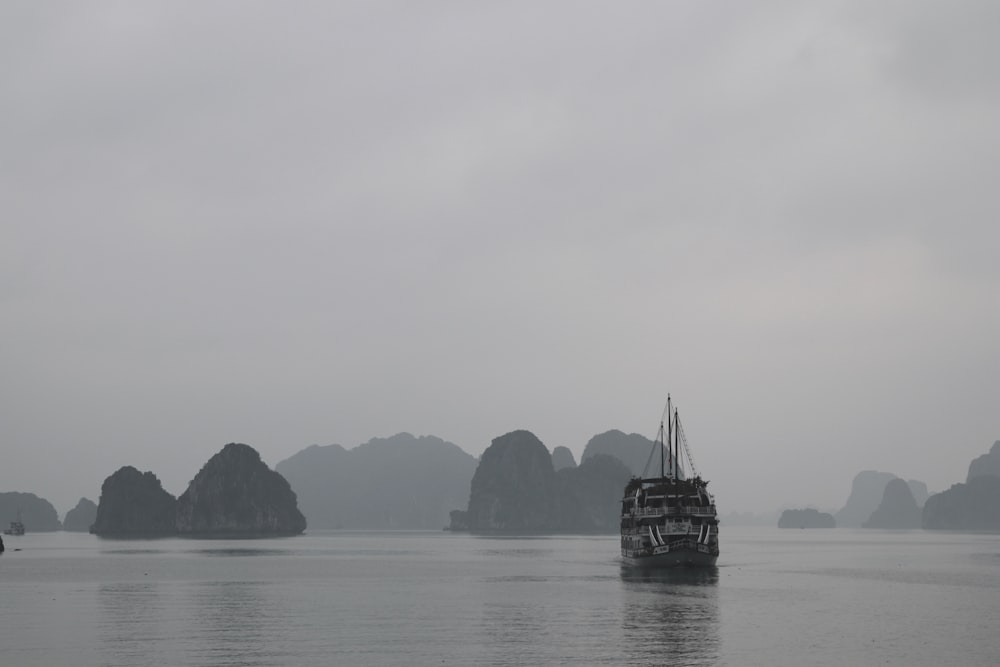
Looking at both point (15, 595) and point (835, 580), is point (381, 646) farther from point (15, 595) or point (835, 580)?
point (835, 580)

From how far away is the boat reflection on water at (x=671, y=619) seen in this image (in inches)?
2183

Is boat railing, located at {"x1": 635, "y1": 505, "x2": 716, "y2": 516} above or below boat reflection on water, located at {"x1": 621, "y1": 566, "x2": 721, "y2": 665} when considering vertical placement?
above

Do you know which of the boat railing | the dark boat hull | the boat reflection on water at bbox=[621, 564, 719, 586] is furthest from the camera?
the dark boat hull

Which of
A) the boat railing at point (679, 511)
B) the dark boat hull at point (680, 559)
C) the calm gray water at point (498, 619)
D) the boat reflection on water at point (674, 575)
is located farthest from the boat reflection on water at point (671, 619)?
the boat railing at point (679, 511)

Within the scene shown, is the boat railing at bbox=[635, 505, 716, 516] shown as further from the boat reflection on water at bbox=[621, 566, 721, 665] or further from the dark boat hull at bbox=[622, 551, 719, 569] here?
the boat reflection on water at bbox=[621, 566, 721, 665]

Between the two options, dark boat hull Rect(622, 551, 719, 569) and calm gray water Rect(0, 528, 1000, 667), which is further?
dark boat hull Rect(622, 551, 719, 569)

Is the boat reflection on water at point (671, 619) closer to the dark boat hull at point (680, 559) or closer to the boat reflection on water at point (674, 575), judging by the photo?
the boat reflection on water at point (674, 575)

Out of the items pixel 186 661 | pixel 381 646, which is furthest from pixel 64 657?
pixel 381 646

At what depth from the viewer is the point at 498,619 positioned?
73.9 m

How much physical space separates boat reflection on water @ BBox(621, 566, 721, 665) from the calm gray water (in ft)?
0.57

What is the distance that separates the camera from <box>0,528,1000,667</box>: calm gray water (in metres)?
55.6

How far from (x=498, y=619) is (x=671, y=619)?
1230 centimetres

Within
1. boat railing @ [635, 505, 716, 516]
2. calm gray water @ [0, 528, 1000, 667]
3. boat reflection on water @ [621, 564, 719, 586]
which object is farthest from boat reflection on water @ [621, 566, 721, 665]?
boat railing @ [635, 505, 716, 516]

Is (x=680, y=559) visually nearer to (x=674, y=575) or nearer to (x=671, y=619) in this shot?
(x=674, y=575)
